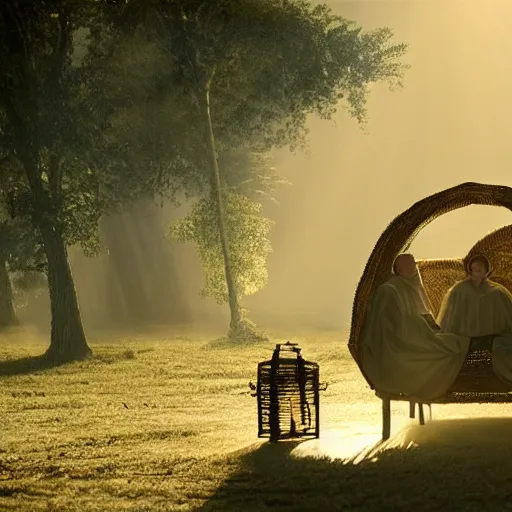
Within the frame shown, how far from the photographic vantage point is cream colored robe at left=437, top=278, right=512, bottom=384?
9461 millimetres

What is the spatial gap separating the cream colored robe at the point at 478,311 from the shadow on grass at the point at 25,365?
1097 cm

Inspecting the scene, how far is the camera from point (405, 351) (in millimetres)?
9109

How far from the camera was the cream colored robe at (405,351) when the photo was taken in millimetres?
9016

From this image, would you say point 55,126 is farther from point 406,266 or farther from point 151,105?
point 406,266

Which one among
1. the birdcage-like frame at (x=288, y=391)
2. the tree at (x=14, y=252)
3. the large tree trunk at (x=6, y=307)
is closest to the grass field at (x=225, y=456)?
the birdcage-like frame at (x=288, y=391)

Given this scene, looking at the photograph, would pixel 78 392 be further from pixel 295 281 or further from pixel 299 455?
pixel 295 281

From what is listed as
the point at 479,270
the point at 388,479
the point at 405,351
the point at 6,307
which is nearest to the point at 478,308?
the point at 479,270

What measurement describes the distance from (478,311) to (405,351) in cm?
92

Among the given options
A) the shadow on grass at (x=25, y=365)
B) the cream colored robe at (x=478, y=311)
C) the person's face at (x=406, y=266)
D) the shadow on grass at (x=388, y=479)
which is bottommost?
the shadow on grass at (x=388, y=479)

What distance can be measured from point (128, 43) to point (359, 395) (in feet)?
39.8

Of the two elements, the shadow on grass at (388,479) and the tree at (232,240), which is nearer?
the shadow on grass at (388,479)

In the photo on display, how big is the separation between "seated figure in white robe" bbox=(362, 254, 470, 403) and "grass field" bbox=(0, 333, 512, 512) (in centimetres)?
46

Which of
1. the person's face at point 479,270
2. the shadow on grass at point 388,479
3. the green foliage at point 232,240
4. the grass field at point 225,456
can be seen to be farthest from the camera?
the green foliage at point 232,240

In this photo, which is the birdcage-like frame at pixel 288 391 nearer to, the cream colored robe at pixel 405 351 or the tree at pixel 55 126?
the cream colored robe at pixel 405 351
